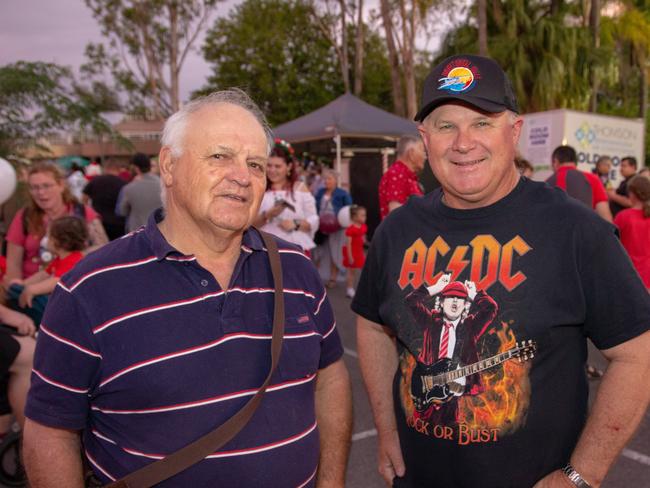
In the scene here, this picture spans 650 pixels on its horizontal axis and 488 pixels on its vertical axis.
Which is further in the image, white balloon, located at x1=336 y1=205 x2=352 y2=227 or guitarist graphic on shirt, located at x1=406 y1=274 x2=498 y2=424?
white balloon, located at x1=336 y1=205 x2=352 y2=227

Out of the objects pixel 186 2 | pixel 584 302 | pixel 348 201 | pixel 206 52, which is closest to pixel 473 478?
pixel 584 302

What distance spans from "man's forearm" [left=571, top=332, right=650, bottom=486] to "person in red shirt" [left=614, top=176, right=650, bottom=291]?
12.8 feet

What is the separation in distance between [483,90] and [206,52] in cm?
3227

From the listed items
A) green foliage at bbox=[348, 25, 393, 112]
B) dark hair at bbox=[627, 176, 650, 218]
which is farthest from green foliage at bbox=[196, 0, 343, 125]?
dark hair at bbox=[627, 176, 650, 218]

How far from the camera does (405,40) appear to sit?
23766 millimetres

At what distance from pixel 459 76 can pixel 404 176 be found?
437 cm

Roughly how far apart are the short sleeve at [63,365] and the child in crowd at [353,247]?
7403mm

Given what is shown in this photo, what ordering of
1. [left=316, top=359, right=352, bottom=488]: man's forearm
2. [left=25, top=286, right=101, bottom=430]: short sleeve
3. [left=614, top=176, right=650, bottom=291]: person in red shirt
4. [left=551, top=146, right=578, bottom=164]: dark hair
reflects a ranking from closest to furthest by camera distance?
[left=25, top=286, right=101, bottom=430]: short sleeve
[left=316, top=359, right=352, bottom=488]: man's forearm
[left=614, top=176, right=650, bottom=291]: person in red shirt
[left=551, top=146, right=578, bottom=164]: dark hair

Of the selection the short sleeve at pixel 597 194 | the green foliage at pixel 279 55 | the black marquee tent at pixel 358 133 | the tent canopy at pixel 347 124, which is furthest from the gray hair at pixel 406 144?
the green foliage at pixel 279 55

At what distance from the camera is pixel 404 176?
616 cm

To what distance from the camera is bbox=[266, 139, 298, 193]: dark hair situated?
5562 millimetres

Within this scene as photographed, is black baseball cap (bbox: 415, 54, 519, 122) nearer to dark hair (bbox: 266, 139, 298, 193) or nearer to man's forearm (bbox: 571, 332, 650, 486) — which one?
man's forearm (bbox: 571, 332, 650, 486)

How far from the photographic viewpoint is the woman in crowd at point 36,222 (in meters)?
4.30

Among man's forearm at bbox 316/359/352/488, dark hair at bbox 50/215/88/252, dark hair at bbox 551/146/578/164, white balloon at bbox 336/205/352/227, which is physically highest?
dark hair at bbox 551/146/578/164
